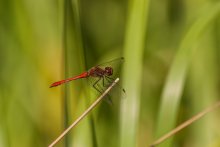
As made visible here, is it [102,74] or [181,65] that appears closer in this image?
[181,65]

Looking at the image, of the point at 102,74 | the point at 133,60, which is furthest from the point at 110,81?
the point at 133,60

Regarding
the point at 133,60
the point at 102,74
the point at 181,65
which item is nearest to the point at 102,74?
the point at 102,74

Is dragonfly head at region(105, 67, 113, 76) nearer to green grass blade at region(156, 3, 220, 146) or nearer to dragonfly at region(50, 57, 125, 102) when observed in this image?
dragonfly at region(50, 57, 125, 102)

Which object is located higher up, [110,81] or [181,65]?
[181,65]

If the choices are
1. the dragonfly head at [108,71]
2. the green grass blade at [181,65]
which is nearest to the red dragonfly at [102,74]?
the dragonfly head at [108,71]

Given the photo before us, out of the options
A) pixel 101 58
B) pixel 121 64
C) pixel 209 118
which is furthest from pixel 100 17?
pixel 209 118

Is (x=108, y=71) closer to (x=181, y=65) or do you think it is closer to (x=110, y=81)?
(x=110, y=81)

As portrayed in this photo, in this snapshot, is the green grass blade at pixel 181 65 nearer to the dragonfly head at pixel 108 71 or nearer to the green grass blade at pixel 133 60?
the green grass blade at pixel 133 60
